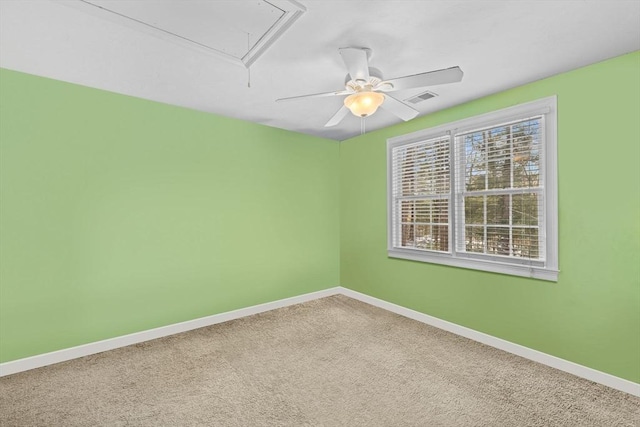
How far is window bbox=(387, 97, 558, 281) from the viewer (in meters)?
2.53

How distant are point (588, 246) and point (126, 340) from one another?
429 centimetres

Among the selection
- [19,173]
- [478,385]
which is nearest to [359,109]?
[478,385]

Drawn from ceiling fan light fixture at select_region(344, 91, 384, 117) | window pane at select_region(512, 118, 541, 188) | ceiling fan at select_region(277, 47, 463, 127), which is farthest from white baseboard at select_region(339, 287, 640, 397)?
ceiling fan light fixture at select_region(344, 91, 384, 117)

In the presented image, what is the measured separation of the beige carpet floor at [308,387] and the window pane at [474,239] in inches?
38.0

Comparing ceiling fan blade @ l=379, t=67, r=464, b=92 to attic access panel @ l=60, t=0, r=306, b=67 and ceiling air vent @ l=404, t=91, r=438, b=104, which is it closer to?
attic access panel @ l=60, t=0, r=306, b=67

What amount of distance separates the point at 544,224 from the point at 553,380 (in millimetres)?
1273

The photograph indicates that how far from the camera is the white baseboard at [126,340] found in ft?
7.84

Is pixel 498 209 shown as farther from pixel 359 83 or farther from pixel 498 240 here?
pixel 359 83

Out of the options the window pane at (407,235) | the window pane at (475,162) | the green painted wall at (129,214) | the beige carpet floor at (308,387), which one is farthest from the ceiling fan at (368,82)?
the beige carpet floor at (308,387)

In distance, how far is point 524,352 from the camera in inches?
102

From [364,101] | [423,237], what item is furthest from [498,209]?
[364,101]

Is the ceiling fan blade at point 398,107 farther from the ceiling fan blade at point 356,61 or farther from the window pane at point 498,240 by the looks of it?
the window pane at point 498,240

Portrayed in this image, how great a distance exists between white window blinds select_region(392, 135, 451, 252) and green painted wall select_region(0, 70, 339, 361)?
143cm

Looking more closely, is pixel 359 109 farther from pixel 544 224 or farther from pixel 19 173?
pixel 19 173
